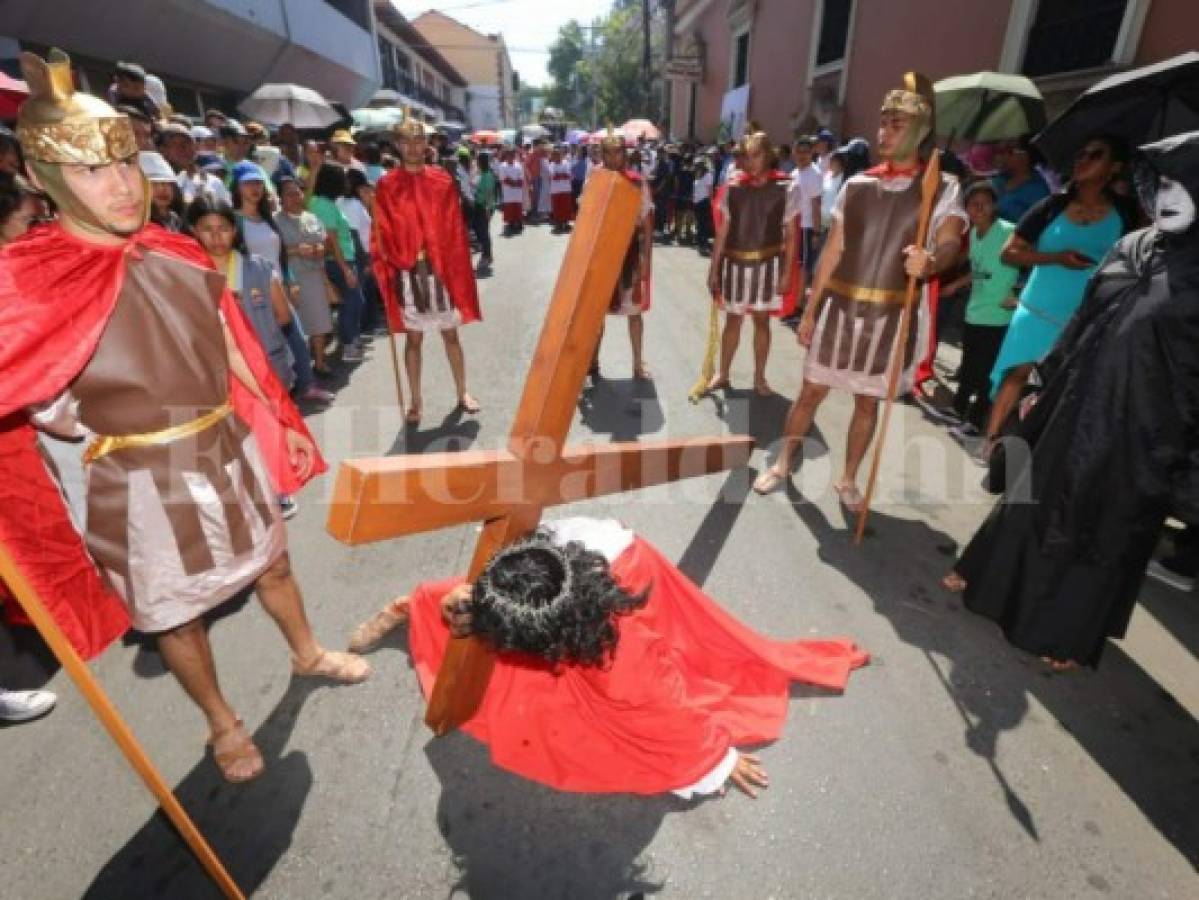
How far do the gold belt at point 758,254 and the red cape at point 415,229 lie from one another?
223 centimetres

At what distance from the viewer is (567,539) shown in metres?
2.13

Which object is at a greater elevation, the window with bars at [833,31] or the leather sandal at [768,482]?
the window with bars at [833,31]

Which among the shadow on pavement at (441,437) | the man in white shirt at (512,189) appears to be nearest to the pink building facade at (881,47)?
the man in white shirt at (512,189)

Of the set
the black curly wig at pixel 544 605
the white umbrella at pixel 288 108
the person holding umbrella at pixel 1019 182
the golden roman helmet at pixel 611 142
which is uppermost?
the white umbrella at pixel 288 108

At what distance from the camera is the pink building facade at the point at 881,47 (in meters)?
6.87

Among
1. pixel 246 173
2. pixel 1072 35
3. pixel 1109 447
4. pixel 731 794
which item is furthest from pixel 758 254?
pixel 1072 35

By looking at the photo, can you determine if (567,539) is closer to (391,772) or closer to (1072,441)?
(391,772)

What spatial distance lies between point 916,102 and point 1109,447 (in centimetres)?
190

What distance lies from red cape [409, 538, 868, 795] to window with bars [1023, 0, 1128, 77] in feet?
27.7

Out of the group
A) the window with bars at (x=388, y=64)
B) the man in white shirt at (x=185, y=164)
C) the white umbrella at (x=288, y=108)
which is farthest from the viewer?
the window with bars at (x=388, y=64)

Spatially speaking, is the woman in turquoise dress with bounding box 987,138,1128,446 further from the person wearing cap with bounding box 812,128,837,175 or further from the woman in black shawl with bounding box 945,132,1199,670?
the person wearing cap with bounding box 812,128,837,175

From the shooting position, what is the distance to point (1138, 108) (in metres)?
3.43

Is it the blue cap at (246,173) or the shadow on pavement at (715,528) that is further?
the blue cap at (246,173)

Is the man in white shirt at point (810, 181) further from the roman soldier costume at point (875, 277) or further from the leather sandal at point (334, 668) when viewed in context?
the leather sandal at point (334, 668)
